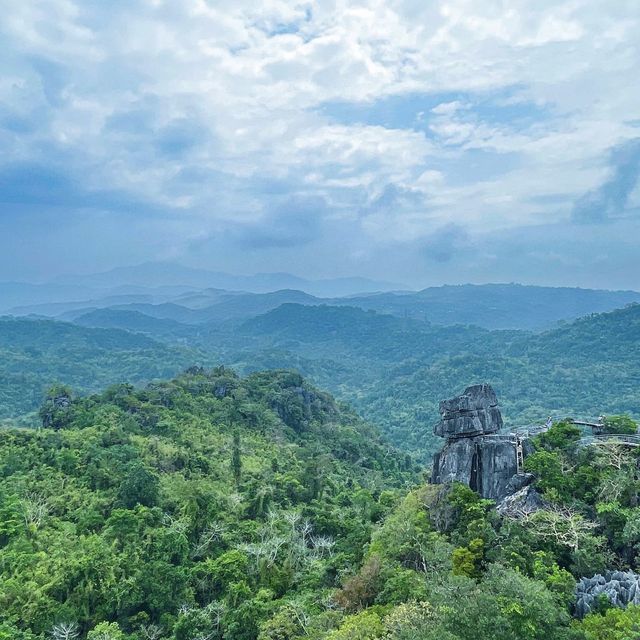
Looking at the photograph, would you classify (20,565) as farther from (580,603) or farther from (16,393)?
(16,393)

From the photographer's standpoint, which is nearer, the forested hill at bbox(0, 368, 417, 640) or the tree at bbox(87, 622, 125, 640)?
→ the tree at bbox(87, 622, 125, 640)

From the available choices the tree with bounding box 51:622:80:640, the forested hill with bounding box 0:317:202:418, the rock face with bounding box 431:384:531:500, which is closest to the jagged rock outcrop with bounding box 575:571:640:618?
the rock face with bounding box 431:384:531:500

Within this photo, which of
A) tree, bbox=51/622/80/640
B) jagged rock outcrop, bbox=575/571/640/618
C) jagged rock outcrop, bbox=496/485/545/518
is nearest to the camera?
jagged rock outcrop, bbox=575/571/640/618

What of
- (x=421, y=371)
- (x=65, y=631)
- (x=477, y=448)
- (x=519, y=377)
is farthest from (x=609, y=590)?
(x=421, y=371)

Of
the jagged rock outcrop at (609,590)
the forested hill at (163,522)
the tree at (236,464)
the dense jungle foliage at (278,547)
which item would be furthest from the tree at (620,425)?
the tree at (236,464)

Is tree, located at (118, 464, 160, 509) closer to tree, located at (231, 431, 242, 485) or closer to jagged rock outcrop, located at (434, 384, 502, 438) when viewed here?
tree, located at (231, 431, 242, 485)

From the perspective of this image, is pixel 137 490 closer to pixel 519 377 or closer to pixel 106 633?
pixel 106 633

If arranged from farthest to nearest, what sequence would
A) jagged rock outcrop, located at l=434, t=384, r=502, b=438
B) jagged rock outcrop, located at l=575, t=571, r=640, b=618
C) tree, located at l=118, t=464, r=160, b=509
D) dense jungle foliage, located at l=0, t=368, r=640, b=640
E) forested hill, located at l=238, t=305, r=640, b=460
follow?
forested hill, located at l=238, t=305, r=640, b=460 < tree, located at l=118, t=464, r=160, b=509 < jagged rock outcrop, located at l=434, t=384, r=502, b=438 < dense jungle foliage, located at l=0, t=368, r=640, b=640 < jagged rock outcrop, located at l=575, t=571, r=640, b=618
